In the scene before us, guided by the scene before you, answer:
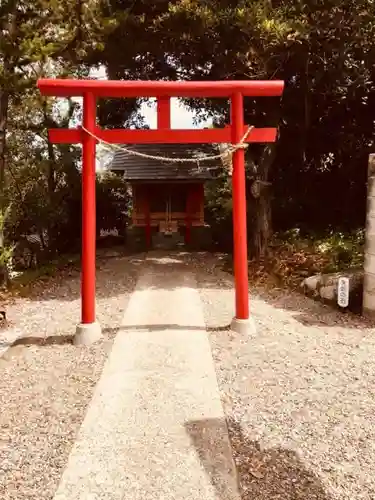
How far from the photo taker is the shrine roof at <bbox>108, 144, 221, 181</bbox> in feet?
46.5

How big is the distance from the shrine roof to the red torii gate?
7.33m

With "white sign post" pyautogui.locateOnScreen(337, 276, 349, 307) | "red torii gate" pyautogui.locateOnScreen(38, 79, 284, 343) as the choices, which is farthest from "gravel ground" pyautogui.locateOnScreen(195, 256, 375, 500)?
"red torii gate" pyautogui.locateOnScreen(38, 79, 284, 343)

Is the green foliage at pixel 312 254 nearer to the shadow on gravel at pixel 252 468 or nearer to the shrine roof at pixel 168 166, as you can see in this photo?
the shrine roof at pixel 168 166

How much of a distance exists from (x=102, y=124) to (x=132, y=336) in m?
10.2

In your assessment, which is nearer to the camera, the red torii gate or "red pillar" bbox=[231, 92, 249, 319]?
the red torii gate

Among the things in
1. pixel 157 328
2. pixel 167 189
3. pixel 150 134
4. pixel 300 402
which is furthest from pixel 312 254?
pixel 300 402

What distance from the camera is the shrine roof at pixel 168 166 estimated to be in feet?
46.5

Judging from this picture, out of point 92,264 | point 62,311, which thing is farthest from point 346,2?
point 62,311

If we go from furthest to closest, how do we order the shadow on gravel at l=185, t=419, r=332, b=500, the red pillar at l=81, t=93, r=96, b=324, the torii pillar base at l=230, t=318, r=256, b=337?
the torii pillar base at l=230, t=318, r=256, b=337 → the red pillar at l=81, t=93, r=96, b=324 → the shadow on gravel at l=185, t=419, r=332, b=500

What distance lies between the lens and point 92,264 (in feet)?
22.0

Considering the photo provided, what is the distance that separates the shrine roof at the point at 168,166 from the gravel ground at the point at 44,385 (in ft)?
17.7

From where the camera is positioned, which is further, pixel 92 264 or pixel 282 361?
pixel 92 264

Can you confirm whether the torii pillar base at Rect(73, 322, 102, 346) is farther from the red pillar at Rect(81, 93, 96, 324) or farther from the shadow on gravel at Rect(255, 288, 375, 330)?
the shadow on gravel at Rect(255, 288, 375, 330)

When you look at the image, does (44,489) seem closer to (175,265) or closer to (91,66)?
(175,265)
